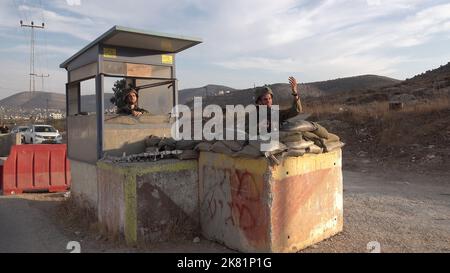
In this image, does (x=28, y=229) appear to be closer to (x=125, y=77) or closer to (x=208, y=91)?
(x=125, y=77)

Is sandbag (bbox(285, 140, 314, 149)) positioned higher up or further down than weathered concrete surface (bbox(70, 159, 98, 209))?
higher up

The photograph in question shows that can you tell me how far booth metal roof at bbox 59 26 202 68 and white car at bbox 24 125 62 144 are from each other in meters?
19.7

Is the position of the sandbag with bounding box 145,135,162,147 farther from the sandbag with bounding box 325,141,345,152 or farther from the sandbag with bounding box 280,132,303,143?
the sandbag with bounding box 325,141,345,152

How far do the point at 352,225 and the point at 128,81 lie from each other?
4.62 m

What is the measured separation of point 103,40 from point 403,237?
4.93 meters

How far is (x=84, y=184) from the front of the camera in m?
6.52

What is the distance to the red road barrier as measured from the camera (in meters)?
8.73

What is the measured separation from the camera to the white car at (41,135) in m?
24.4

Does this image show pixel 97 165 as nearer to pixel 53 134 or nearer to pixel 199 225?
pixel 199 225

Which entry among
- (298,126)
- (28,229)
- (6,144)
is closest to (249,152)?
(298,126)

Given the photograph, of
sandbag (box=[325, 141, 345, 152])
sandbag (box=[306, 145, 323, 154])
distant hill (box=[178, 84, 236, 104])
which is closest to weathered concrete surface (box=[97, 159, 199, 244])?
sandbag (box=[306, 145, 323, 154])

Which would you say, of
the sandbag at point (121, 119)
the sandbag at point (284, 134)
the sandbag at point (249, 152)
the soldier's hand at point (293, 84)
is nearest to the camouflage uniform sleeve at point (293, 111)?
the soldier's hand at point (293, 84)

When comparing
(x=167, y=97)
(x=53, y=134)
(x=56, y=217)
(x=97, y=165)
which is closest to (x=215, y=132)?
(x=97, y=165)

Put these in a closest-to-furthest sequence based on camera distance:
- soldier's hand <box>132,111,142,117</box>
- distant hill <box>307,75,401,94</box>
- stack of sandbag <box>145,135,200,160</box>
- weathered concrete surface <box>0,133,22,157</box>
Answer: stack of sandbag <box>145,135,200,160</box> → soldier's hand <box>132,111,142,117</box> → weathered concrete surface <box>0,133,22,157</box> → distant hill <box>307,75,401,94</box>
